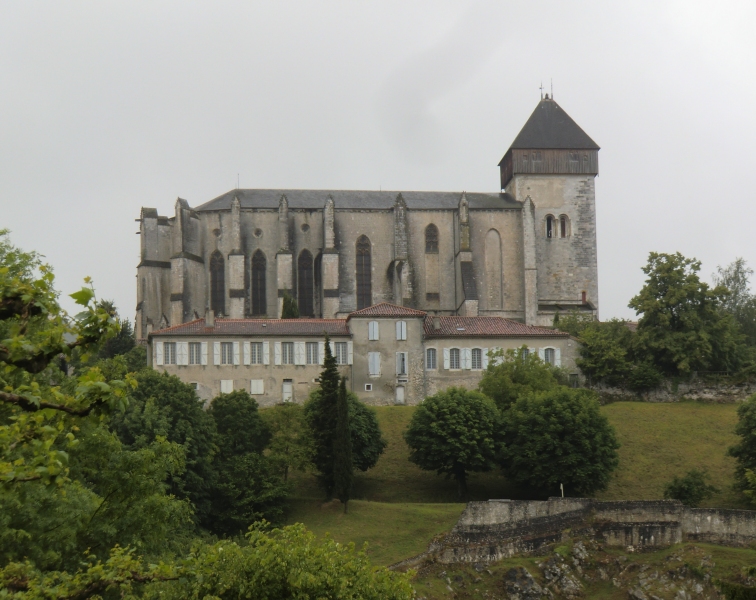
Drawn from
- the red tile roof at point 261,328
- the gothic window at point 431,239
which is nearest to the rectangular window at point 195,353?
the red tile roof at point 261,328

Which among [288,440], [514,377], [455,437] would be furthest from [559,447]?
[288,440]

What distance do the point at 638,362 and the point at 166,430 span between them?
3144cm

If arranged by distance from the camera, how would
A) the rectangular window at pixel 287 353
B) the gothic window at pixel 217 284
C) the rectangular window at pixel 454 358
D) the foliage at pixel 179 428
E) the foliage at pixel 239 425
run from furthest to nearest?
1. the gothic window at pixel 217 284
2. the rectangular window at pixel 454 358
3. the rectangular window at pixel 287 353
4. the foliage at pixel 239 425
5. the foliage at pixel 179 428

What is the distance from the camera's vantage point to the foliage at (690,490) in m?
48.0

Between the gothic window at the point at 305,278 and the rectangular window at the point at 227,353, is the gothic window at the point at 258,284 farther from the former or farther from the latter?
the rectangular window at the point at 227,353

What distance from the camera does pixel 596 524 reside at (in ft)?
142

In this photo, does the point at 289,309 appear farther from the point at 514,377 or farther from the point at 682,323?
the point at 682,323

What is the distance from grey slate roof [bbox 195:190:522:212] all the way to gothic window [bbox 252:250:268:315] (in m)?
3.80

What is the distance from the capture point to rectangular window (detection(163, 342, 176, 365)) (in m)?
61.8

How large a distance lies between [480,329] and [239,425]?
18.7 meters

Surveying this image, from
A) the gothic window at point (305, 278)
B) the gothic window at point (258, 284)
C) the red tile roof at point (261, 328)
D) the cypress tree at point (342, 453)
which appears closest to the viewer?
the cypress tree at point (342, 453)

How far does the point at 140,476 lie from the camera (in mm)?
29453

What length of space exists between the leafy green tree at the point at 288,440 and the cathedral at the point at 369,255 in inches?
912

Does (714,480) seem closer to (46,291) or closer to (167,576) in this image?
(167,576)
